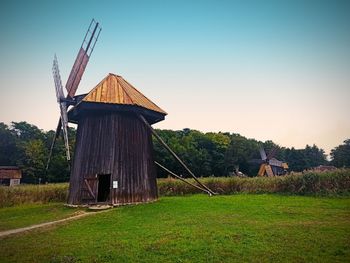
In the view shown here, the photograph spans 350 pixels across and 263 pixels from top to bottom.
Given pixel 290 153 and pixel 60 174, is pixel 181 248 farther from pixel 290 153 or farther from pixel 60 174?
pixel 290 153

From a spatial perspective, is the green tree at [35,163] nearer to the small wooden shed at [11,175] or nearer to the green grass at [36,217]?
the small wooden shed at [11,175]

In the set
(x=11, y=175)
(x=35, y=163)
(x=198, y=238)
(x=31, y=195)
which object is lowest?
(x=198, y=238)

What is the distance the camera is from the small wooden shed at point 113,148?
15328 mm

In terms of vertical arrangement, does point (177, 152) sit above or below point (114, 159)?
above

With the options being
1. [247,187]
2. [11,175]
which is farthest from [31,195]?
[11,175]

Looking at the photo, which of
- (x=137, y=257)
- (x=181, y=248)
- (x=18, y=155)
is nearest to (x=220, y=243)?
(x=181, y=248)

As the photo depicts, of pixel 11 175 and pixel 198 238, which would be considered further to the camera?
pixel 11 175

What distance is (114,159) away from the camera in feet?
50.7

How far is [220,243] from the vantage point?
7.14 metres

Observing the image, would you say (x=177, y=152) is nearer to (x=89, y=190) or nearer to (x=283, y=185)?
(x=283, y=185)

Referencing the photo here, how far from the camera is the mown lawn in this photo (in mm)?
6410

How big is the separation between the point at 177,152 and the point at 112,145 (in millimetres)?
31732

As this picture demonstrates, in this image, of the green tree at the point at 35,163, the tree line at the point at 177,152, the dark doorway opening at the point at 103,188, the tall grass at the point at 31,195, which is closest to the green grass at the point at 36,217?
the dark doorway opening at the point at 103,188

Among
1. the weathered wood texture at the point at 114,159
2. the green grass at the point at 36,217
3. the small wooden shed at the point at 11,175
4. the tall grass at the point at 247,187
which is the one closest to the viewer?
the green grass at the point at 36,217
